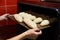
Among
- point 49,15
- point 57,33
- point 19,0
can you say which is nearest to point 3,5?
point 19,0

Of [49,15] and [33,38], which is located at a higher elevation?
[49,15]

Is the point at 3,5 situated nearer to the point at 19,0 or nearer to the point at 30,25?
the point at 19,0

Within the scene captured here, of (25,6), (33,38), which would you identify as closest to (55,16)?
(33,38)

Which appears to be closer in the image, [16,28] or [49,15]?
[49,15]

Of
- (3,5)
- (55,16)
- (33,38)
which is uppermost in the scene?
(3,5)

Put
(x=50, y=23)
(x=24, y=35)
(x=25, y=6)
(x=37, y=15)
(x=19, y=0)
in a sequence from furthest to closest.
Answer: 1. (x=19, y=0)
2. (x=25, y=6)
3. (x=37, y=15)
4. (x=50, y=23)
5. (x=24, y=35)

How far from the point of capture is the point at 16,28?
1.07 metres

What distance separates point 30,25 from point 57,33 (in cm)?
16

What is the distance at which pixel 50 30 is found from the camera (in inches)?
28.8

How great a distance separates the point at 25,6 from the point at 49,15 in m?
0.32

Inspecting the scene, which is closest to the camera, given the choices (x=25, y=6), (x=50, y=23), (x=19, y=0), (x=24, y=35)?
(x=24, y=35)

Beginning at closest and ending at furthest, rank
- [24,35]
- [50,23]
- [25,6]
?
1. [24,35]
2. [50,23]
3. [25,6]

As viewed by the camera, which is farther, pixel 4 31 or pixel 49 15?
pixel 4 31

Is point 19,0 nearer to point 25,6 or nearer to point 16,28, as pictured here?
point 25,6
